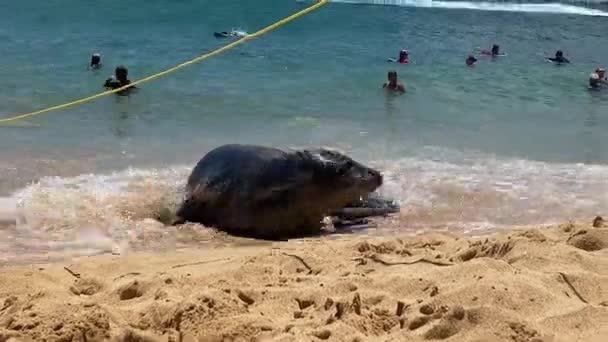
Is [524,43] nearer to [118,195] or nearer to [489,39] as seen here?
[489,39]

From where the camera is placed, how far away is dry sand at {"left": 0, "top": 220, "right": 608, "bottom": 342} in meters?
2.66

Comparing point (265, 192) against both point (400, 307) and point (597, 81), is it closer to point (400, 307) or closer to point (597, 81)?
point (400, 307)

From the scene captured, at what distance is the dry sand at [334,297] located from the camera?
2662mm

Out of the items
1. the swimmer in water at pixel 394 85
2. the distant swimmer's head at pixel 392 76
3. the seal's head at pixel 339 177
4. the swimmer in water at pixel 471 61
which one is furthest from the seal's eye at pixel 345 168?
the swimmer in water at pixel 471 61

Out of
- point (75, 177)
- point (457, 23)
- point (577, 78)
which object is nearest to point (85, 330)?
point (75, 177)

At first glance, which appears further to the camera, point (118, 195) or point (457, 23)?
point (457, 23)

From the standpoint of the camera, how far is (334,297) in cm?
307

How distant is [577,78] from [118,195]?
40.4 ft

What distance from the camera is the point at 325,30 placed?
2298 cm

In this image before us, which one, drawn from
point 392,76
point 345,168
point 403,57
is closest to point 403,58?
point 403,57

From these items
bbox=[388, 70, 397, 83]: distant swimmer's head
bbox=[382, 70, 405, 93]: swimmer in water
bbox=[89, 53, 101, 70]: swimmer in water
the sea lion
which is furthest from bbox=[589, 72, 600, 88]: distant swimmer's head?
the sea lion

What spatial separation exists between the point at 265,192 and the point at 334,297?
2280 millimetres

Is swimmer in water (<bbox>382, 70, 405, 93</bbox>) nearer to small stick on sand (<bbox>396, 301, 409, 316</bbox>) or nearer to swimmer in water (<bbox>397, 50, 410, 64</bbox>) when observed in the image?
swimmer in water (<bbox>397, 50, 410, 64</bbox>)

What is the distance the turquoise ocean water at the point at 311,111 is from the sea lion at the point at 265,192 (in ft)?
2.19
